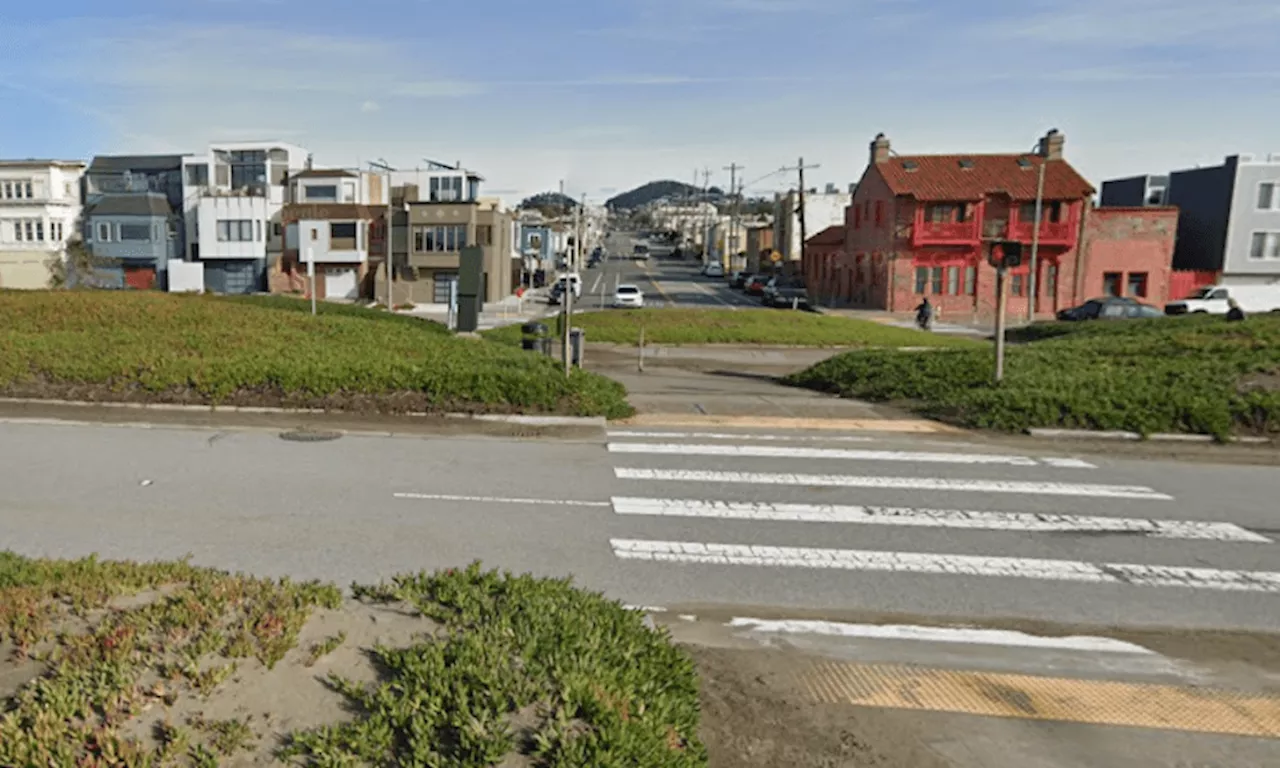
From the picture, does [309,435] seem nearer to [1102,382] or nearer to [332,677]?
[332,677]

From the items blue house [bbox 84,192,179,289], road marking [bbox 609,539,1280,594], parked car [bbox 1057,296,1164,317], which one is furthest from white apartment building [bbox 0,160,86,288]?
road marking [bbox 609,539,1280,594]

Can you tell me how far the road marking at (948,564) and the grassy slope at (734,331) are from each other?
20.8m

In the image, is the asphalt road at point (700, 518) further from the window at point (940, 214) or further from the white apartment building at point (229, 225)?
the white apartment building at point (229, 225)

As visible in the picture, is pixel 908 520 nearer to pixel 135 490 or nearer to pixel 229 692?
pixel 229 692

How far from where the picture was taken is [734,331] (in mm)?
33406

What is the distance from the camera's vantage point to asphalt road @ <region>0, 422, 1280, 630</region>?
7.71 metres

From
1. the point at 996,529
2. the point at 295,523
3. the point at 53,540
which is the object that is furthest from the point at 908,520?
the point at 53,540

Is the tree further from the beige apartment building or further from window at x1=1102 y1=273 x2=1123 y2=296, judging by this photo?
window at x1=1102 y1=273 x2=1123 y2=296

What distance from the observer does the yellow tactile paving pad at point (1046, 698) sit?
5469 mm

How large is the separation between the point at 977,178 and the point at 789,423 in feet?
140

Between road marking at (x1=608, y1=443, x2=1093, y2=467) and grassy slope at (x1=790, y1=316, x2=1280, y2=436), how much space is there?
208 centimetres

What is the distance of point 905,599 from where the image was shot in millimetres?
7480

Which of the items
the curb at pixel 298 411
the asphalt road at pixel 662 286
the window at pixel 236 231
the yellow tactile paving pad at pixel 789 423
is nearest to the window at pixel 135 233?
the window at pixel 236 231

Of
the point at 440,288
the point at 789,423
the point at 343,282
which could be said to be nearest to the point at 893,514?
the point at 789,423
